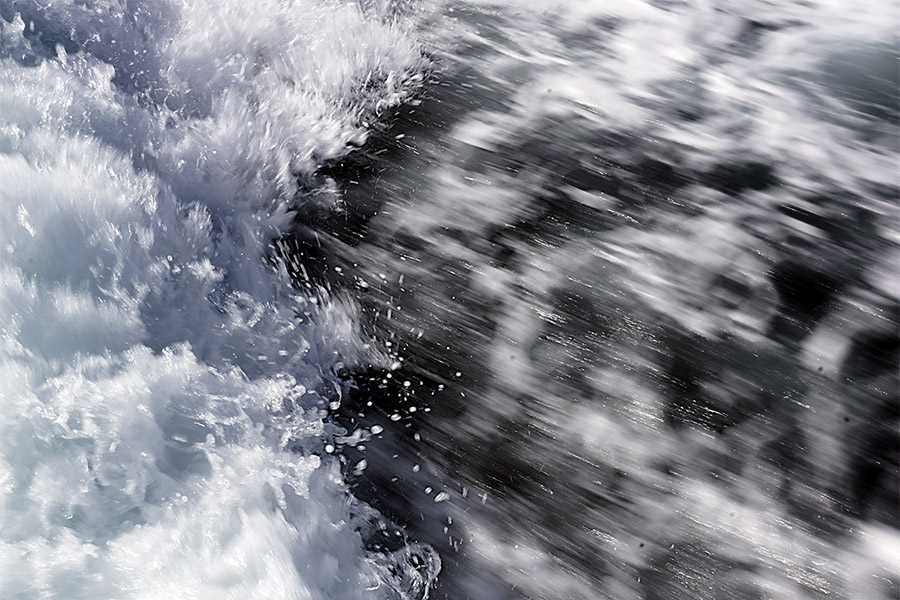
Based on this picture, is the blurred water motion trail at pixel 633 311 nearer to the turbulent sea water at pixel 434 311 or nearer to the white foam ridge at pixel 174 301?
the turbulent sea water at pixel 434 311

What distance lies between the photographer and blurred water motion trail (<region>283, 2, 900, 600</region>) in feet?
6.25

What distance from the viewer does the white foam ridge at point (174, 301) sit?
181cm

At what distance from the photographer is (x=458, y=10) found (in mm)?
3188

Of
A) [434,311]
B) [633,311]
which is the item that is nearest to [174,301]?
[434,311]

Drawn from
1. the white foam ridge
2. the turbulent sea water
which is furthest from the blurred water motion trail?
the white foam ridge

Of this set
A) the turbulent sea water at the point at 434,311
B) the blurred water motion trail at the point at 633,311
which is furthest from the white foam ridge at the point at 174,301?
the blurred water motion trail at the point at 633,311

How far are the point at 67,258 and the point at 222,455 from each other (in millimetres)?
823

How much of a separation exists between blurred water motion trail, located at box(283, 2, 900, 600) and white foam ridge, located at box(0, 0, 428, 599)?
0.19m

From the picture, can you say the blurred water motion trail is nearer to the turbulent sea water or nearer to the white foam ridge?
the turbulent sea water

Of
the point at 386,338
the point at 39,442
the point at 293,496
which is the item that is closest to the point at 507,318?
the point at 386,338

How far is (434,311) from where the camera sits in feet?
7.53

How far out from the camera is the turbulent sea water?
1.87m

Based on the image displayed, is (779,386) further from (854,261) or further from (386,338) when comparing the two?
(386,338)

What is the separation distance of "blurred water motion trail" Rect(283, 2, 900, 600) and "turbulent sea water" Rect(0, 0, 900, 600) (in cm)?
1
